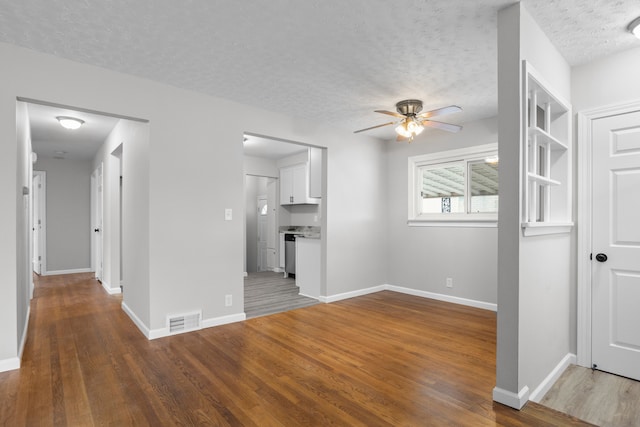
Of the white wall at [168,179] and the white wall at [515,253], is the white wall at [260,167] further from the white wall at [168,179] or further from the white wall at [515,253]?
the white wall at [515,253]

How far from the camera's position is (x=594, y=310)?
273 cm

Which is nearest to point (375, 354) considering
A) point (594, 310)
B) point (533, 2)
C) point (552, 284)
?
point (552, 284)

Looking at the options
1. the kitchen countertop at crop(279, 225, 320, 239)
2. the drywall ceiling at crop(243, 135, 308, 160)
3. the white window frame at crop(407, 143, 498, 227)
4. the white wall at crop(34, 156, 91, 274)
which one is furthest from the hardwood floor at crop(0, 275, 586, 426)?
the white wall at crop(34, 156, 91, 274)

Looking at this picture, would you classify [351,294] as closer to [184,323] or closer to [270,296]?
[270,296]

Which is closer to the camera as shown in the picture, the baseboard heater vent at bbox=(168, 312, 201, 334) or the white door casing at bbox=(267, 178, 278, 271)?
the baseboard heater vent at bbox=(168, 312, 201, 334)

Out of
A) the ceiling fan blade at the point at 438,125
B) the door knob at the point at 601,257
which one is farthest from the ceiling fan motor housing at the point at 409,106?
the door knob at the point at 601,257

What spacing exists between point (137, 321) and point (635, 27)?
496cm

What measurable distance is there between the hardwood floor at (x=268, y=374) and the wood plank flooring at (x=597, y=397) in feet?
0.89

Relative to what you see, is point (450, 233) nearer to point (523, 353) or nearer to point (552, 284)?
point (552, 284)

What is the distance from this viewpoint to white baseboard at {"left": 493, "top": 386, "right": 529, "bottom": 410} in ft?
6.82

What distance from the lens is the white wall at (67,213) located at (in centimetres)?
717

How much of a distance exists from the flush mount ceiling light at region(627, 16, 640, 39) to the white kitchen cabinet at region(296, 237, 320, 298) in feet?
12.7

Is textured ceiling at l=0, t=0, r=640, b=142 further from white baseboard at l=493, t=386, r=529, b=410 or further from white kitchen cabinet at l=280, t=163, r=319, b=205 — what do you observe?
white kitchen cabinet at l=280, t=163, r=319, b=205

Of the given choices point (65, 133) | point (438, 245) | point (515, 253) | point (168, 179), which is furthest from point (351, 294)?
point (65, 133)
